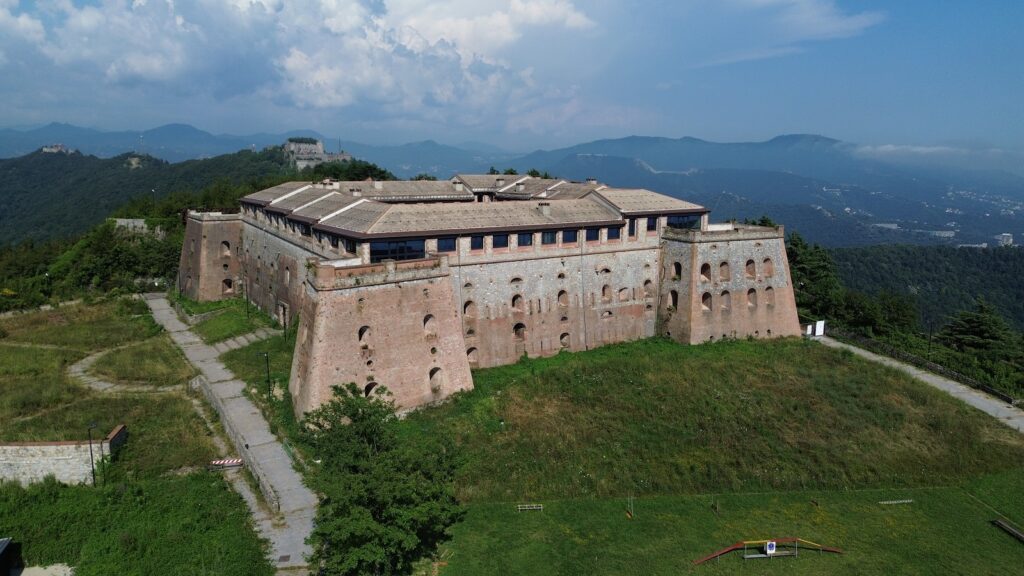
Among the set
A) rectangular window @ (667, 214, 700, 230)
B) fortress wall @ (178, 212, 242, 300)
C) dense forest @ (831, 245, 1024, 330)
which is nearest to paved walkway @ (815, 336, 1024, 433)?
rectangular window @ (667, 214, 700, 230)

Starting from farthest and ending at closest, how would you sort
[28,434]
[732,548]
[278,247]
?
[278,247]
[28,434]
[732,548]

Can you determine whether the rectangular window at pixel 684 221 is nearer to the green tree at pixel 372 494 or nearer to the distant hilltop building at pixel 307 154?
the green tree at pixel 372 494

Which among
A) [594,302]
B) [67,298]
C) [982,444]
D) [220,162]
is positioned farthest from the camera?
[220,162]

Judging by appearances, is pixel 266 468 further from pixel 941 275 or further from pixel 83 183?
pixel 83 183

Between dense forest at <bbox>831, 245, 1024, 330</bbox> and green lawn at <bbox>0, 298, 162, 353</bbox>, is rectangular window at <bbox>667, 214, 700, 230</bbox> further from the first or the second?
dense forest at <bbox>831, 245, 1024, 330</bbox>

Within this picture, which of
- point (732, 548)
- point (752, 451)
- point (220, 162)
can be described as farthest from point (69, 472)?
point (220, 162)

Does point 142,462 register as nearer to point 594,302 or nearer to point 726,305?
point 594,302

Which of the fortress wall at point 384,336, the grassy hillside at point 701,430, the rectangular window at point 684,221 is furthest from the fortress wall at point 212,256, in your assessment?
the rectangular window at point 684,221

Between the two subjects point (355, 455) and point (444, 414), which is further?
point (444, 414)
